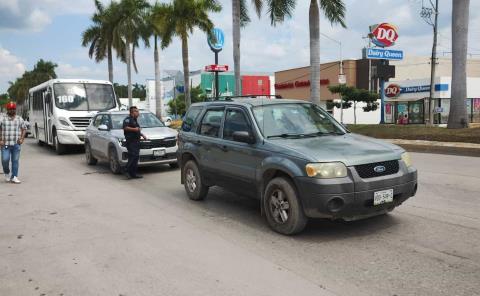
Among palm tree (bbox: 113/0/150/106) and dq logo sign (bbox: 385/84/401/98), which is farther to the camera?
dq logo sign (bbox: 385/84/401/98)

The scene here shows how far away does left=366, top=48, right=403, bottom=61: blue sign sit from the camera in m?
26.5

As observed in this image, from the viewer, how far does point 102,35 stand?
42688mm

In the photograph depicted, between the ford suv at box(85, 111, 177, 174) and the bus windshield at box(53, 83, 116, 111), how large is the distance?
425cm

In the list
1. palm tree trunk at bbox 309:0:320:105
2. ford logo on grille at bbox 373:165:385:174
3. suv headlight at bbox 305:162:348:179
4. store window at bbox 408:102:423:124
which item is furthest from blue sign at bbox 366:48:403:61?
suv headlight at bbox 305:162:348:179

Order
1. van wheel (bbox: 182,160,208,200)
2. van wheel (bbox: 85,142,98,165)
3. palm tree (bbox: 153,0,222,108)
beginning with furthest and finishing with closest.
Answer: palm tree (bbox: 153,0,222,108), van wheel (bbox: 85,142,98,165), van wheel (bbox: 182,160,208,200)

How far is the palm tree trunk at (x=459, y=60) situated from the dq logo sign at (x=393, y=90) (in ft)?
89.6

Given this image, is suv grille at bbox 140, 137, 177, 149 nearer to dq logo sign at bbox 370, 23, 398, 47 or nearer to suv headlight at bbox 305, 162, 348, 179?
suv headlight at bbox 305, 162, 348, 179

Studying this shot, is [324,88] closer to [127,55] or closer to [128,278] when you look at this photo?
[127,55]

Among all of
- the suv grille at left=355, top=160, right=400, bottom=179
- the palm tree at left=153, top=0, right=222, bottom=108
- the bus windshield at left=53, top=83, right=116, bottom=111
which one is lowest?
the suv grille at left=355, top=160, right=400, bottom=179

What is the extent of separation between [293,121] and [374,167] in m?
1.56

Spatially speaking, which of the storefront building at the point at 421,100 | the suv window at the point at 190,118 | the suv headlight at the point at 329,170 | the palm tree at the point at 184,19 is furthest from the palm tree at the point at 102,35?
the suv headlight at the point at 329,170

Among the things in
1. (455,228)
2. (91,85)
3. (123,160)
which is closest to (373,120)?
(91,85)

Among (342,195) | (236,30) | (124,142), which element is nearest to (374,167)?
(342,195)

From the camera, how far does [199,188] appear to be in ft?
26.4
